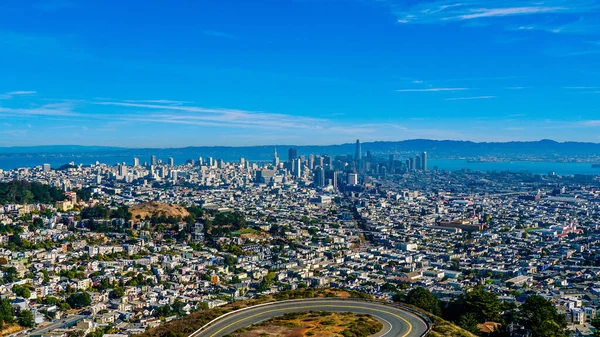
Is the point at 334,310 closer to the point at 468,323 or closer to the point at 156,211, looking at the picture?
the point at 468,323

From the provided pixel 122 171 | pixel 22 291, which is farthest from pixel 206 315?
pixel 122 171

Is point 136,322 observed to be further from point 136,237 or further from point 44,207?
point 44,207

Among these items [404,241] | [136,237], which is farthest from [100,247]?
[404,241]

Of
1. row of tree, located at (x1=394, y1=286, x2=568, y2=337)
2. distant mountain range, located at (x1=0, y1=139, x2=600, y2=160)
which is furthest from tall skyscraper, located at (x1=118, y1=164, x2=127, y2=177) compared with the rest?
distant mountain range, located at (x1=0, y1=139, x2=600, y2=160)

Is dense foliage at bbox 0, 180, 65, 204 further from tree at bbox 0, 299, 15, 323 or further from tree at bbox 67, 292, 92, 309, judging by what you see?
tree at bbox 0, 299, 15, 323

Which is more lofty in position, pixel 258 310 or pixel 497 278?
pixel 258 310
